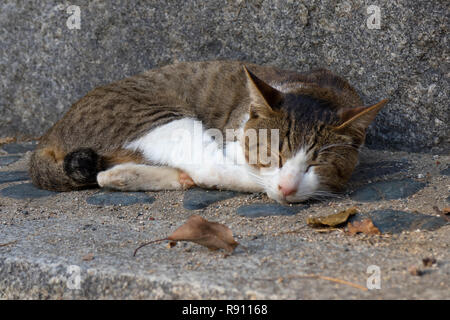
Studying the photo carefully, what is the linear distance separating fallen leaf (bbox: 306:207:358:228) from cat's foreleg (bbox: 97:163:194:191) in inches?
41.4

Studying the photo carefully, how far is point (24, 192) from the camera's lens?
3613 mm

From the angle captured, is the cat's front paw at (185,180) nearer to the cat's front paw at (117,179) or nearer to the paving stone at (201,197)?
the paving stone at (201,197)

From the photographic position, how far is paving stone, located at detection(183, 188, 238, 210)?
3.21m

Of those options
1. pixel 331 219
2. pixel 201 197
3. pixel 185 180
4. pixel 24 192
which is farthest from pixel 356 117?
pixel 24 192

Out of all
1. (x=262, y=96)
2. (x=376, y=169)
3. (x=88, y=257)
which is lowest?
(x=88, y=257)

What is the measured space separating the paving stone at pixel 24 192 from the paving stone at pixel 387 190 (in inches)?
79.7

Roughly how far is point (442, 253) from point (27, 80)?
3.87 m

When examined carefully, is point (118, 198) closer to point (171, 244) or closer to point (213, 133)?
point (213, 133)

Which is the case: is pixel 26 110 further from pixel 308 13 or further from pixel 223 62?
pixel 308 13

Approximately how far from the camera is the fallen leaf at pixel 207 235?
240 centimetres

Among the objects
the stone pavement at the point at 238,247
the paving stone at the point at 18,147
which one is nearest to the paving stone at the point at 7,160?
the paving stone at the point at 18,147

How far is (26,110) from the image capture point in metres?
4.88

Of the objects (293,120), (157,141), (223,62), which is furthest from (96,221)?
(223,62)

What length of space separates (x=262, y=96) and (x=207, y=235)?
3.29 feet
